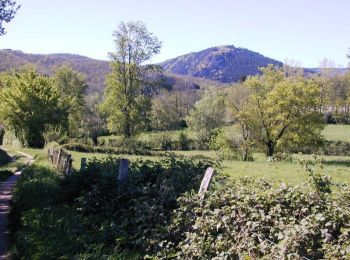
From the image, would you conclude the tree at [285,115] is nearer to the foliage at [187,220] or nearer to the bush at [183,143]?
the bush at [183,143]

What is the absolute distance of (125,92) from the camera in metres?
50.9

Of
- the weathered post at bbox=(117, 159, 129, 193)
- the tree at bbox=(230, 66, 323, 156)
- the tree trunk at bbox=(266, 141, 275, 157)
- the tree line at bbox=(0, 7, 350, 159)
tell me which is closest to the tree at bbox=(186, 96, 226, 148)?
the tree line at bbox=(0, 7, 350, 159)

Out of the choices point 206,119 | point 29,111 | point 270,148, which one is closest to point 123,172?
point 270,148

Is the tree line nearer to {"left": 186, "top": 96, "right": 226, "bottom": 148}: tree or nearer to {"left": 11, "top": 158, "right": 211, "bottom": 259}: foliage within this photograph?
Result: {"left": 186, "top": 96, "right": 226, "bottom": 148}: tree

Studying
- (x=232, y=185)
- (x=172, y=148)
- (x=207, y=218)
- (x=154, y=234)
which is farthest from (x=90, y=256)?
(x=172, y=148)

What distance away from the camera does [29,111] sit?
50719mm

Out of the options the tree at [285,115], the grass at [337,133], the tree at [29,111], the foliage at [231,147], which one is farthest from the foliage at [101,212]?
the grass at [337,133]

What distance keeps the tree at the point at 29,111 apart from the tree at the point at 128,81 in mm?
7009

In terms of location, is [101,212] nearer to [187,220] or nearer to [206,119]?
[187,220]

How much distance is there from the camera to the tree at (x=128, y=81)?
4956cm

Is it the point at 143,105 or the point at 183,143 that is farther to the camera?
the point at 183,143

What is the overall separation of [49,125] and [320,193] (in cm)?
4594

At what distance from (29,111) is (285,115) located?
1205 inches

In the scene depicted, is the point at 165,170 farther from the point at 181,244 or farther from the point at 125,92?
the point at 125,92
